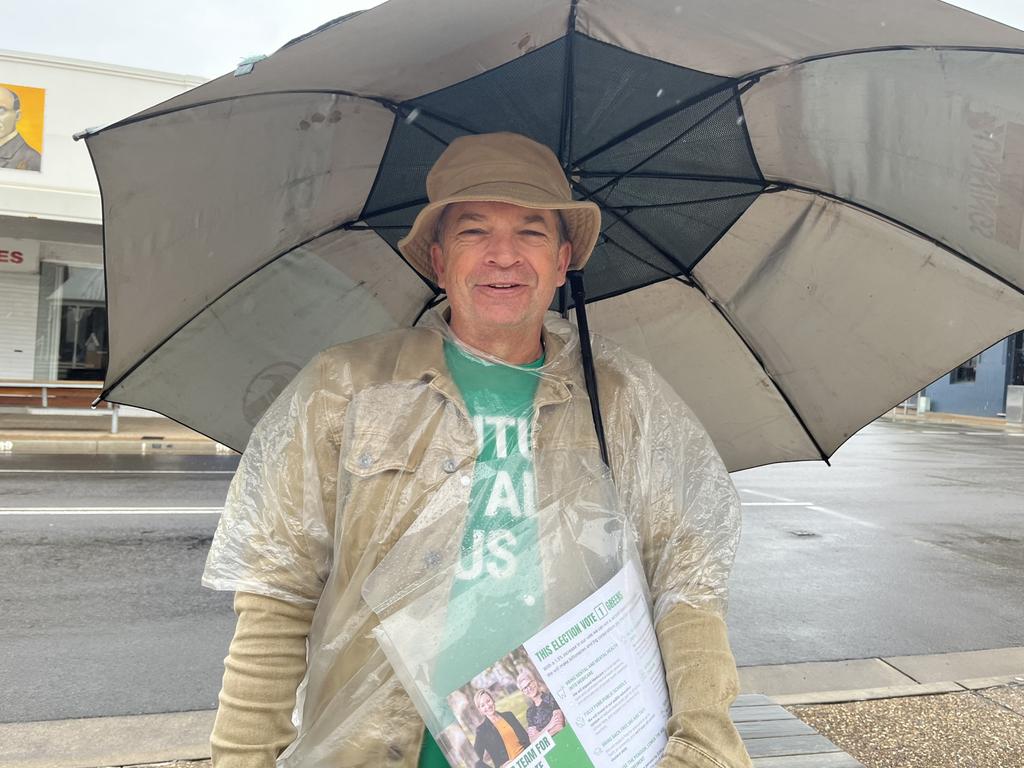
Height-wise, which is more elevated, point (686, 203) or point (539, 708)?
point (686, 203)

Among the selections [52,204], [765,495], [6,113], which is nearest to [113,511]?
[765,495]

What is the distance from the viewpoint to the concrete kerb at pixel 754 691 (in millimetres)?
2949

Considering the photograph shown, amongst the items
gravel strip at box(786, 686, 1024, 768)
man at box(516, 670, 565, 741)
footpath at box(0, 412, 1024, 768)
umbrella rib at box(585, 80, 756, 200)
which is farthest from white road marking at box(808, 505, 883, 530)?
man at box(516, 670, 565, 741)

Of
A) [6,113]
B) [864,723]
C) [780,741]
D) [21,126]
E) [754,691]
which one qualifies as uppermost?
[6,113]

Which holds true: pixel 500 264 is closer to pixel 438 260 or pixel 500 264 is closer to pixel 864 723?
pixel 438 260

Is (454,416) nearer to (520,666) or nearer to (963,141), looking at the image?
(520,666)

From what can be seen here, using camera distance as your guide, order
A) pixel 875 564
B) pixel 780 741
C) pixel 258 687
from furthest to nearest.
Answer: pixel 875 564, pixel 780 741, pixel 258 687

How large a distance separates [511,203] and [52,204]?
1446cm

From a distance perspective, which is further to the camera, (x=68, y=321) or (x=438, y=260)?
(x=68, y=321)

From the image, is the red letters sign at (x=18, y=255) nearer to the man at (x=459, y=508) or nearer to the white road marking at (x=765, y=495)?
the white road marking at (x=765, y=495)

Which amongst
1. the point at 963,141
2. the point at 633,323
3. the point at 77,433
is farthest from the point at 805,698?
the point at 77,433

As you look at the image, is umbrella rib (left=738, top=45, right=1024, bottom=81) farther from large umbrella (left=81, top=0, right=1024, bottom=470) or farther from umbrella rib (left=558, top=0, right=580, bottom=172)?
umbrella rib (left=558, top=0, right=580, bottom=172)

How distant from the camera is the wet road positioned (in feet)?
12.9

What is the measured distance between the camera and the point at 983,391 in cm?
2620
